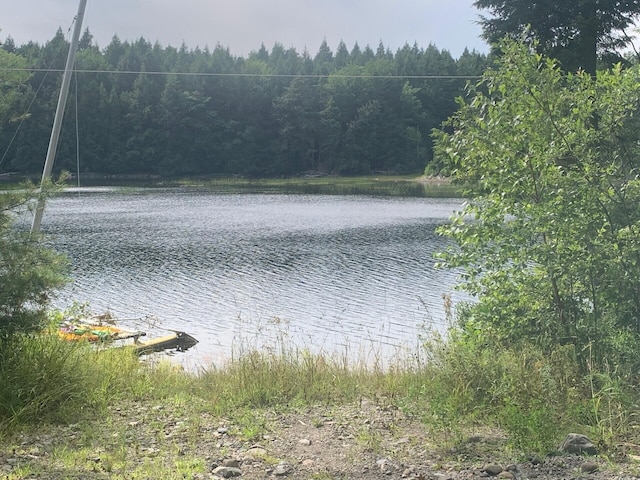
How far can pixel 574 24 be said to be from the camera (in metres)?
24.2

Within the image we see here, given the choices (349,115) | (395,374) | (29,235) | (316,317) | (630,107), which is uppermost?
(349,115)

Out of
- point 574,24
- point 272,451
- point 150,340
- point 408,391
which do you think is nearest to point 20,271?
point 272,451

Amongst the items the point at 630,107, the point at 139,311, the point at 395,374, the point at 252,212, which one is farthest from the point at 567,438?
the point at 252,212

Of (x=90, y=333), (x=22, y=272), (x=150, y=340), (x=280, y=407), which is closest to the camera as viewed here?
(x=22, y=272)

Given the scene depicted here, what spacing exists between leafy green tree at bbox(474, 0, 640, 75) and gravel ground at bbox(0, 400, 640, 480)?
2199 centimetres

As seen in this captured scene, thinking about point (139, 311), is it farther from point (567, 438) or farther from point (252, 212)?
point (252, 212)

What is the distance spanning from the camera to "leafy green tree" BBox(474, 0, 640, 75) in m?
24.8

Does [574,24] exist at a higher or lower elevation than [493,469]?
higher

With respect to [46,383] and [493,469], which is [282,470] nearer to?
[493,469]

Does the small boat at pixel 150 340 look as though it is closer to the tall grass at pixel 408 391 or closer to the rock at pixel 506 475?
the tall grass at pixel 408 391

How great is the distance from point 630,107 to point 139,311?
15176 mm

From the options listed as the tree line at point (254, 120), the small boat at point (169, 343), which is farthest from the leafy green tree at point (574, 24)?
the tree line at point (254, 120)

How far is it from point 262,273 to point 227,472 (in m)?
20.3

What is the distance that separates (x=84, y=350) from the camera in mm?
7023
